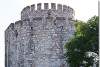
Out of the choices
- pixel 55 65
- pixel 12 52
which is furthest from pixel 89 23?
pixel 12 52

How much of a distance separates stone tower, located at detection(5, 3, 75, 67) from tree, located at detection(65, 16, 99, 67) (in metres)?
8.38

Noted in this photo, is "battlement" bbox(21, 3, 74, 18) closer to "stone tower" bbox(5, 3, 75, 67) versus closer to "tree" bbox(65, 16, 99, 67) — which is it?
"stone tower" bbox(5, 3, 75, 67)

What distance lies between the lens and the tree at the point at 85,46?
60.0 ft

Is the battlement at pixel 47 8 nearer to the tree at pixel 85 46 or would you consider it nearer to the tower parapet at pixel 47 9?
the tower parapet at pixel 47 9

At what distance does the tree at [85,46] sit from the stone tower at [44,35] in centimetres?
838

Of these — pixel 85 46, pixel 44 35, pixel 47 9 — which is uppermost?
pixel 47 9

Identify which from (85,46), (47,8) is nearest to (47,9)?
(47,8)

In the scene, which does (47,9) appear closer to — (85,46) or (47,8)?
(47,8)

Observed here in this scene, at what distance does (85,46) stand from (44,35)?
366 inches

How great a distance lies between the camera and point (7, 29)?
29.5 meters

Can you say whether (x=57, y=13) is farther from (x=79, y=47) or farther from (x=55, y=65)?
(x=79, y=47)

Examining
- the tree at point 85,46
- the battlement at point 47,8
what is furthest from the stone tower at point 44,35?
the tree at point 85,46

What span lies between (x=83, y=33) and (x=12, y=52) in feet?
35.8

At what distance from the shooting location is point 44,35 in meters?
27.5
